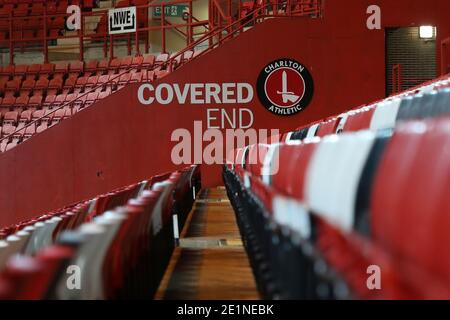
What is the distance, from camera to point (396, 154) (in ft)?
1.97

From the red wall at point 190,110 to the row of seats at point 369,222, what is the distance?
12.5 ft

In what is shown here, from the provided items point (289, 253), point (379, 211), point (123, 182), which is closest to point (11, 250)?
point (289, 253)

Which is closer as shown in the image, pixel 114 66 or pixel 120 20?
pixel 114 66

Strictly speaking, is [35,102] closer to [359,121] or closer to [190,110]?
[190,110]

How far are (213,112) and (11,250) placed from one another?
3.62m

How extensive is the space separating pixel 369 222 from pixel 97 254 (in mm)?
274

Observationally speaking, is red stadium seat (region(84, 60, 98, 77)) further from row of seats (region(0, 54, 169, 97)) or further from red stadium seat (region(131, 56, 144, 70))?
red stadium seat (region(131, 56, 144, 70))

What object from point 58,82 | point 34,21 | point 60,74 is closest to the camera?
point 58,82

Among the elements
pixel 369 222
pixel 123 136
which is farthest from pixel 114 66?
pixel 369 222

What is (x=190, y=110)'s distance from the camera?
4746 millimetres

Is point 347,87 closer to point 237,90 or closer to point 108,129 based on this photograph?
point 237,90

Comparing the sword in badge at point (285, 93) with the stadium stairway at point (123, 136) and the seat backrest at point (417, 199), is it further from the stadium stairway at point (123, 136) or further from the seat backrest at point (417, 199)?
the seat backrest at point (417, 199)

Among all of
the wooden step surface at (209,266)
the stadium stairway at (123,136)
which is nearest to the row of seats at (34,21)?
the stadium stairway at (123,136)

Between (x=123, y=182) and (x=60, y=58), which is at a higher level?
(x=60, y=58)
